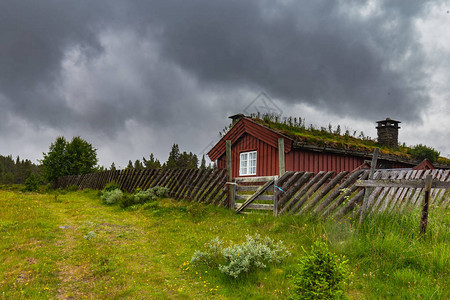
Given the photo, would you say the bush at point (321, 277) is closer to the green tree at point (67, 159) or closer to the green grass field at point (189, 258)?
the green grass field at point (189, 258)

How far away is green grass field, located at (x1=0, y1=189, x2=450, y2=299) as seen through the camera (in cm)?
429

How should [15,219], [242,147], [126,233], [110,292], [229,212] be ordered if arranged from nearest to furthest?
[110,292]
[126,233]
[15,219]
[229,212]
[242,147]

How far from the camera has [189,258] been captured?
6031 mm

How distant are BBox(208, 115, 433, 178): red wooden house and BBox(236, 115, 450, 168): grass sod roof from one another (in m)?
0.05

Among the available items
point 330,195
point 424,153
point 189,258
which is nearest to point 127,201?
point 189,258

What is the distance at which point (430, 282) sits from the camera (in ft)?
13.1

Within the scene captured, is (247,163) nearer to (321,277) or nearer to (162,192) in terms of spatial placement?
(162,192)

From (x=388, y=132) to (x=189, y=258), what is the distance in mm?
19010

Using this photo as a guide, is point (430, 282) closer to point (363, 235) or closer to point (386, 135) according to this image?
point (363, 235)

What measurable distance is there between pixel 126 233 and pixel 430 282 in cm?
719

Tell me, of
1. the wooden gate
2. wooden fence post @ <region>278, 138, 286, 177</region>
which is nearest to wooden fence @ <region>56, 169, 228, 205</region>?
the wooden gate

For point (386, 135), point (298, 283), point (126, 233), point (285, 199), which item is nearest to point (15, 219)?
A: point (126, 233)

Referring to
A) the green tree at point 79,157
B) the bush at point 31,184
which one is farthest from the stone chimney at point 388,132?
the green tree at point 79,157

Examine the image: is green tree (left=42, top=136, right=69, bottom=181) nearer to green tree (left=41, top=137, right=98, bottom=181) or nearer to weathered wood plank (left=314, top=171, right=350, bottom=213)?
green tree (left=41, top=137, right=98, bottom=181)
